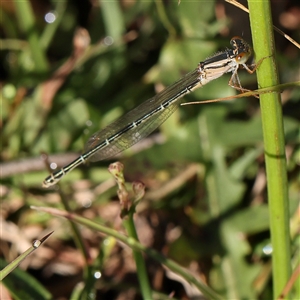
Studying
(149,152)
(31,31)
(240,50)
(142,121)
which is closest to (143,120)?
(142,121)

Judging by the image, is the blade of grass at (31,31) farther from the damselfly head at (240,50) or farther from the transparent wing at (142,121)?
the damselfly head at (240,50)

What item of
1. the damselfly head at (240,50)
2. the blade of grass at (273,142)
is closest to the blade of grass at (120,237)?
the blade of grass at (273,142)

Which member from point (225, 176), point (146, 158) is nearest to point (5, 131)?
point (146, 158)

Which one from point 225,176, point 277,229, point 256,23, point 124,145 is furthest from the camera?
point 225,176

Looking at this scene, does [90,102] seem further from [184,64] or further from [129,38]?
[184,64]

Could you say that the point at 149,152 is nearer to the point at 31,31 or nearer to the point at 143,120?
the point at 143,120

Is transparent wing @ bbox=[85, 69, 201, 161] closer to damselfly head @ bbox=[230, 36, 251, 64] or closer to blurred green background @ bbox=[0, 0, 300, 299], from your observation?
blurred green background @ bbox=[0, 0, 300, 299]
